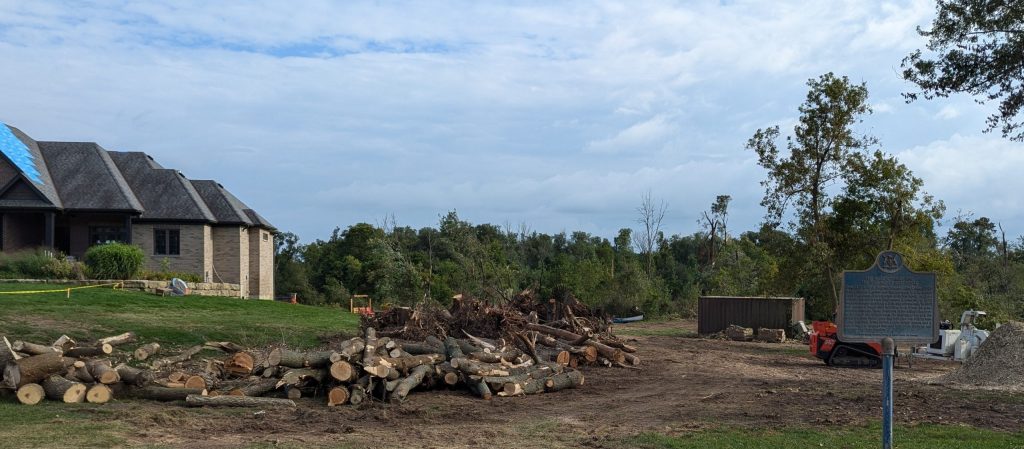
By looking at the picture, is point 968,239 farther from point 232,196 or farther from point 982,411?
point 982,411

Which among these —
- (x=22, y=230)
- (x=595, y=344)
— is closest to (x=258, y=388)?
(x=595, y=344)

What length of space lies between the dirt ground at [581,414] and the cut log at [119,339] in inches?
181

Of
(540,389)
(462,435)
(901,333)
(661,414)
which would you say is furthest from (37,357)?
(901,333)

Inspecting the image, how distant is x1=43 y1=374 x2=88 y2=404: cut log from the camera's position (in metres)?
14.1

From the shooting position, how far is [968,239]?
69.1 m

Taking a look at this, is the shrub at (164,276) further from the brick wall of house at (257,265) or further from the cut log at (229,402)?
the cut log at (229,402)

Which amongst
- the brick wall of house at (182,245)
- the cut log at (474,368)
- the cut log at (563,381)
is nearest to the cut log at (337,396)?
the cut log at (474,368)

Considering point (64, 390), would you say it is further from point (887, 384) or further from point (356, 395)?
point (887, 384)

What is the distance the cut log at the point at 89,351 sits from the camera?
1639 centimetres

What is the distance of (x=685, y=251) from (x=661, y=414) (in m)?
65.6

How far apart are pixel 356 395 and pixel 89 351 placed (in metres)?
5.32

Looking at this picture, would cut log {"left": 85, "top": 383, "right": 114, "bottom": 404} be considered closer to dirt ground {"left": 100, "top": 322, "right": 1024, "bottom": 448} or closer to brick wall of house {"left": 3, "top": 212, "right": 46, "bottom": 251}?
dirt ground {"left": 100, "top": 322, "right": 1024, "bottom": 448}

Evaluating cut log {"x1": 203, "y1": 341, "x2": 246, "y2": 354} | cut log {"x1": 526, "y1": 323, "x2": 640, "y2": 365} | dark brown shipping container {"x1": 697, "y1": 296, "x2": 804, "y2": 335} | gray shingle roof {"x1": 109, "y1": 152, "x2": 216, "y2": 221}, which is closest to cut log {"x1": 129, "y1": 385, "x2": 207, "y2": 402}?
cut log {"x1": 203, "y1": 341, "x2": 246, "y2": 354}

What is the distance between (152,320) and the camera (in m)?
22.9
